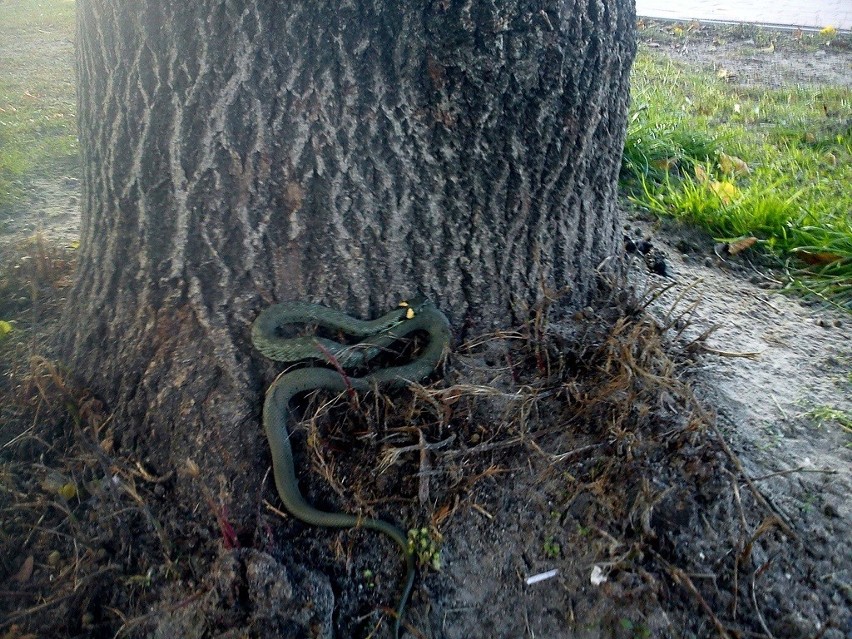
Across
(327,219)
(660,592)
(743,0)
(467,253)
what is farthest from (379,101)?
(743,0)

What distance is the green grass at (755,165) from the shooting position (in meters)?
3.41

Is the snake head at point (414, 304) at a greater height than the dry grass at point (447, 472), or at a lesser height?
greater

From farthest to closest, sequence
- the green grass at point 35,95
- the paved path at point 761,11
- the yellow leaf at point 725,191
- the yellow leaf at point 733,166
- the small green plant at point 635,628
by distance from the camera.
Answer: the paved path at point 761,11 → the green grass at point 35,95 → the yellow leaf at point 733,166 → the yellow leaf at point 725,191 → the small green plant at point 635,628

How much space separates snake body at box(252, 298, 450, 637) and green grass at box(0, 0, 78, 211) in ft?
8.84

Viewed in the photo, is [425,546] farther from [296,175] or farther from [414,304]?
[296,175]

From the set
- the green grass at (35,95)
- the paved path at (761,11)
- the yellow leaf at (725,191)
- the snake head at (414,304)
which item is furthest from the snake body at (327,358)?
the paved path at (761,11)

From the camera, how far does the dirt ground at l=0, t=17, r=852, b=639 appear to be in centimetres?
199

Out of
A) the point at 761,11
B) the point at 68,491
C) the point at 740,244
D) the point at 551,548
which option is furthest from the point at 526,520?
the point at 761,11

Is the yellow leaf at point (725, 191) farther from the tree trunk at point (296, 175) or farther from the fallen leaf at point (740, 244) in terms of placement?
the tree trunk at point (296, 175)

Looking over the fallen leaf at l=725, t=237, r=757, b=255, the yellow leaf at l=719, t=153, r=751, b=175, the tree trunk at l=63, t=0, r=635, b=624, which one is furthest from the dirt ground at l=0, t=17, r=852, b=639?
the yellow leaf at l=719, t=153, r=751, b=175

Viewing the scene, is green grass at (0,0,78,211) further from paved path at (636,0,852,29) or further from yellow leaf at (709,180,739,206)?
paved path at (636,0,852,29)

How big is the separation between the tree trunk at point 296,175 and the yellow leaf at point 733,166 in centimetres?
202

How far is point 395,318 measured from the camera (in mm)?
2373

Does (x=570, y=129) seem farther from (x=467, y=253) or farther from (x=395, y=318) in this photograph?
(x=395, y=318)
